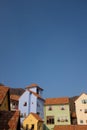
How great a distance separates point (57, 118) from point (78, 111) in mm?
8180

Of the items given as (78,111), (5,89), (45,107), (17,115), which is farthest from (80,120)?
(17,115)

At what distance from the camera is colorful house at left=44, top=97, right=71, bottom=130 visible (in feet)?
221

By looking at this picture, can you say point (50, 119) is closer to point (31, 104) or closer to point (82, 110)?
point (31, 104)

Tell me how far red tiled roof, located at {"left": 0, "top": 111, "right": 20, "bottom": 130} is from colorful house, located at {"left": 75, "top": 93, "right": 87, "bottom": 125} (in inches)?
2045

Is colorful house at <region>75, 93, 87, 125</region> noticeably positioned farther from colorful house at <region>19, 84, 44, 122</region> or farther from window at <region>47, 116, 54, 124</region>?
colorful house at <region>19, 84, 44, 122</region>

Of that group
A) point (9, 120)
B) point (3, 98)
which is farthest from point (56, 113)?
point (9, 120)

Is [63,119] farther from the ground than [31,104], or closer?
closer

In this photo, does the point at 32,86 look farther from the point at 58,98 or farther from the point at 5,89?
the point at 5,89

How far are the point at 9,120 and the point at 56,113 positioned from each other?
5307 centimetres

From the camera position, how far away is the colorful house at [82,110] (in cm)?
6712

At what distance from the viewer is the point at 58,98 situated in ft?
246

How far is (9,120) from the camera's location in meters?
18.5

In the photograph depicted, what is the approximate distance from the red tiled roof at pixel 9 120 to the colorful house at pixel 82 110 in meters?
51.9

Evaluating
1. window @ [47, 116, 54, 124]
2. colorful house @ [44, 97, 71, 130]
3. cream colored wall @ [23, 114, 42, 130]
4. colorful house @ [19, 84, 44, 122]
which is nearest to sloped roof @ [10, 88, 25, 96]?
colorful house @ [19, 84, 44, 122]
